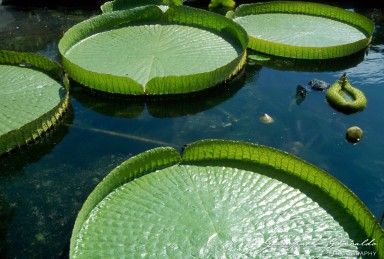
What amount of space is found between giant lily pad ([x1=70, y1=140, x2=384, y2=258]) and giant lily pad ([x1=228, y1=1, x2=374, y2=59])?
90.5 inches

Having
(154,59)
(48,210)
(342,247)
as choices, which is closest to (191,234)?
(342,247)

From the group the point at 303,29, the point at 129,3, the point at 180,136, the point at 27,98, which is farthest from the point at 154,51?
the point at 303,29

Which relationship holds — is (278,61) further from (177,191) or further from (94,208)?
(94,208)

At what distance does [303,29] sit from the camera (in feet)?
20.4

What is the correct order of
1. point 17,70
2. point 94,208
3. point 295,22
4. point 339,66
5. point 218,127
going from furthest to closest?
point 295,22 < point 339,66 < point 17,70 < point 218,127 < point 94,208

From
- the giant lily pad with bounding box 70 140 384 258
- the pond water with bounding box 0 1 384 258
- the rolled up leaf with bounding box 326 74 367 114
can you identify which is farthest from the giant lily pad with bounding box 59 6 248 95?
the giant lily pad with bounding box 70 140 384 258

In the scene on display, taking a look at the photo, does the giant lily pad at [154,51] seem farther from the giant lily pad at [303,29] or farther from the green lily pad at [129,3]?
the green lily pad at [129,3]

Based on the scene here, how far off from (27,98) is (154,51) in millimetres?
1526

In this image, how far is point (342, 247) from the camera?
308cm

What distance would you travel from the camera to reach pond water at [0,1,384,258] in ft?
11.8

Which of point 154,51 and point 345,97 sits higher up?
point 154,51

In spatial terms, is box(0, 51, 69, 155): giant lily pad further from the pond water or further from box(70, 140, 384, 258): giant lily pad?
box(70, 140, 384, 258): giant lily pad

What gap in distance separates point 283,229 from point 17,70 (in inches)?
133

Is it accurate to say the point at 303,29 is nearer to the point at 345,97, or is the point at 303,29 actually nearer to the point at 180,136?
the point at 345,97
